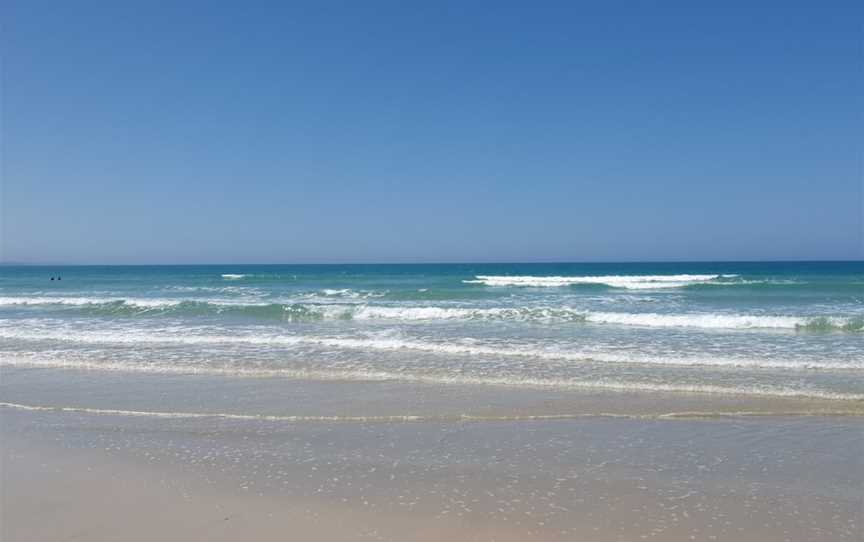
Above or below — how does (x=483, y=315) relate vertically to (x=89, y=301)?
below

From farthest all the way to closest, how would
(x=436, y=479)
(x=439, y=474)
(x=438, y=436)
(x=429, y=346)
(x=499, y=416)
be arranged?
(x=429, y=346)
(x=499, y=416)
(x=438, y=436)
(x=439, y=474)
(x=436, y=479)

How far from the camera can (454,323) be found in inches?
673

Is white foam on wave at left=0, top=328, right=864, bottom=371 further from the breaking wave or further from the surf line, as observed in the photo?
the breaking wave

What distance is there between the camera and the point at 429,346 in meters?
12.8

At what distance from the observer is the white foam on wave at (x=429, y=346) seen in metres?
10.4

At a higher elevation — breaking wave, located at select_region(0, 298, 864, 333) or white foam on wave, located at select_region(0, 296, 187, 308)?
white foam on wave, located at select_region(0, 296, 187, 308)

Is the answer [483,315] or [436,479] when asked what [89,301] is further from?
[436,479]

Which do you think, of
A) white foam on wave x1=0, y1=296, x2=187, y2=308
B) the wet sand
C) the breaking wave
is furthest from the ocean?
white foam on wave x1=0, y1=296, x2=187, y2=308

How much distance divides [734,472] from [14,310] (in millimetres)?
28310

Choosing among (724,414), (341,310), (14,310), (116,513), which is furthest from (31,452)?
(14,310)

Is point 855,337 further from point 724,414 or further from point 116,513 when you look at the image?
point 116,513

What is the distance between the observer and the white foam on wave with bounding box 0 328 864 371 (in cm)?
1039

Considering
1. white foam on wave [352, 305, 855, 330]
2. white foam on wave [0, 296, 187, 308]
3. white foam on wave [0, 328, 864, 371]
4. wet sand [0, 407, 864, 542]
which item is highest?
white foam on wave [0, 296, 187, 308]

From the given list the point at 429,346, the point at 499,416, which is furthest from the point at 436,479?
the point at 429,346
